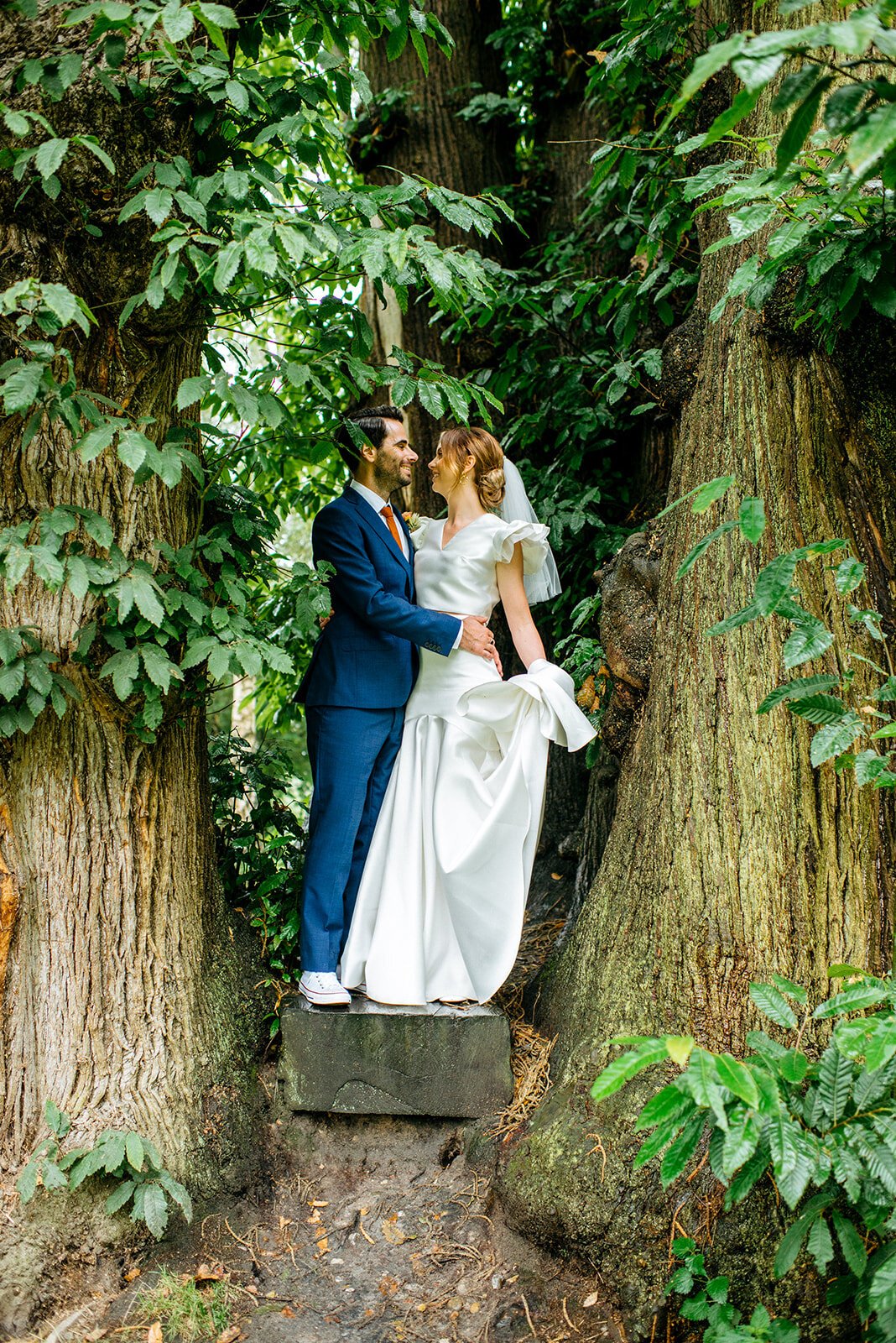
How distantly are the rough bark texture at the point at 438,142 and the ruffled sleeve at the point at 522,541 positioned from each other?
156 cm

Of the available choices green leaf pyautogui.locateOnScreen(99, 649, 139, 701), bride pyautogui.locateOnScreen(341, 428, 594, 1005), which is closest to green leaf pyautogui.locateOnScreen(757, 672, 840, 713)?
bride pyautogui.locateOnScreen(341, 428, 594, 1005)

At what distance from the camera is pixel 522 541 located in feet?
12.2

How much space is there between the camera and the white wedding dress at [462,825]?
3.43 metres

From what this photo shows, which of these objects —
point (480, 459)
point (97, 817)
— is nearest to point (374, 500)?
point (480, 459)

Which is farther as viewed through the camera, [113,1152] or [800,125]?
[113,1152]

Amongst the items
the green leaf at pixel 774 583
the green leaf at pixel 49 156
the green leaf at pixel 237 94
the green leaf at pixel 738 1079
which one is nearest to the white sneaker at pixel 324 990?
the green leaf at pixel 738 1079

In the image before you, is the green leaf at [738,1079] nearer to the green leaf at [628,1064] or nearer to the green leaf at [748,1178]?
the green leaf at [628,1064]

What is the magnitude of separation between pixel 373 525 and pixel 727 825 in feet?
5.63

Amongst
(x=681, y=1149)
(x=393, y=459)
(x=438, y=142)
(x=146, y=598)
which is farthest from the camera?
(x=438, y=142)

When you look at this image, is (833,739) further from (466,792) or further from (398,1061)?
→ (398,1061)

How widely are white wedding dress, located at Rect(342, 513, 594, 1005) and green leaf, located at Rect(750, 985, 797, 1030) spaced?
3.97 feet

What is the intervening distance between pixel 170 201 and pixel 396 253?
0.59 meters

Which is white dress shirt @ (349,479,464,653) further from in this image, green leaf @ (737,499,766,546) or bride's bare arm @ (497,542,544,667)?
green leaf @ (737,499,766,546)

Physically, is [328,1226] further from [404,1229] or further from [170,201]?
[170,201]
